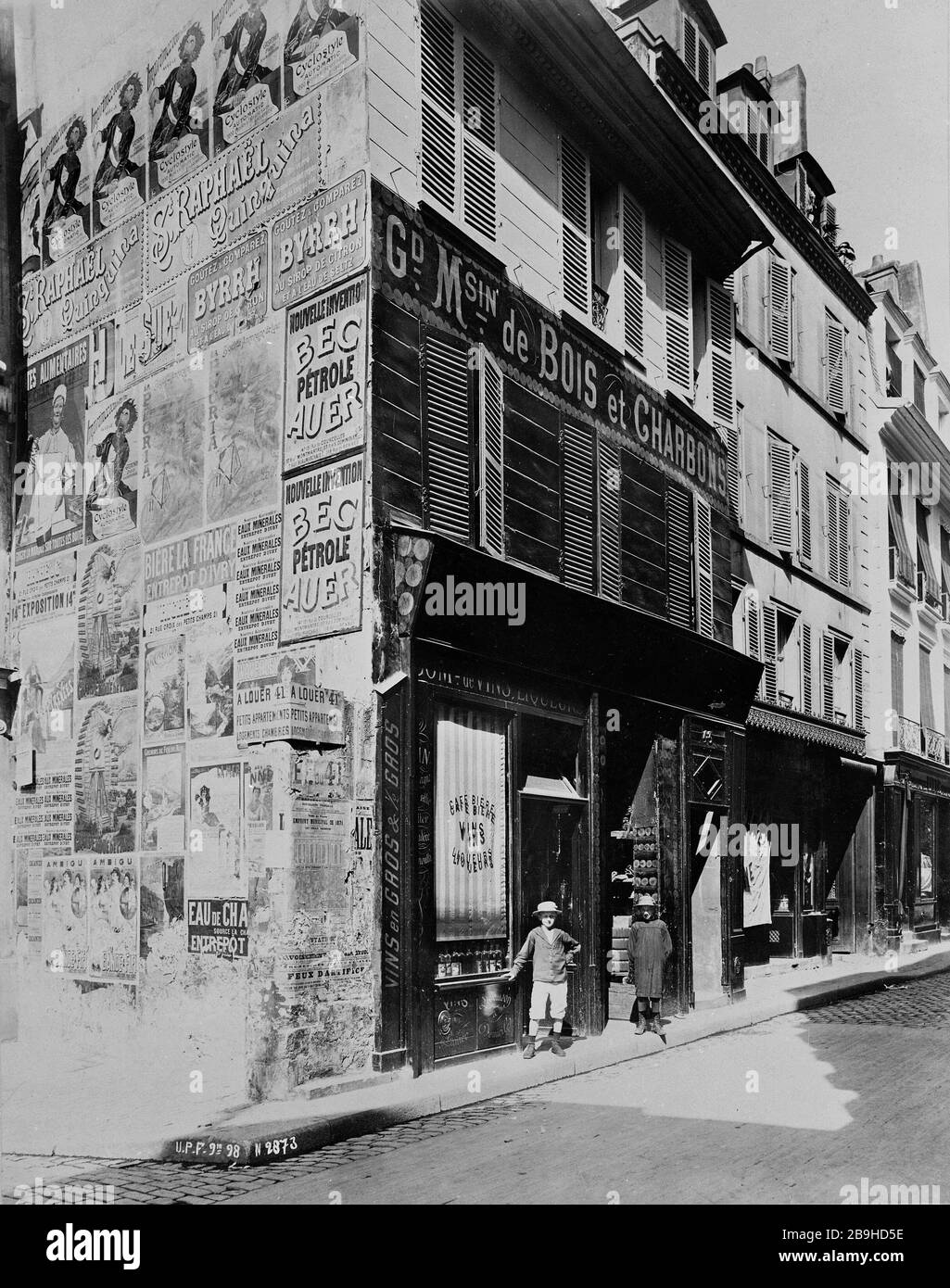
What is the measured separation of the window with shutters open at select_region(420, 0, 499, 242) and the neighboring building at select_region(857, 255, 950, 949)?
14.7 m

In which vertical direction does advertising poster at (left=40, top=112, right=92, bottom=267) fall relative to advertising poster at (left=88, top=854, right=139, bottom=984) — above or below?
above

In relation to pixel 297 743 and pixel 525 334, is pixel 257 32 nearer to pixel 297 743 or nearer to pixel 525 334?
pixel 525 334

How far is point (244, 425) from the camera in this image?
433 inches

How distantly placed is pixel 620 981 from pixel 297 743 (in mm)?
6073

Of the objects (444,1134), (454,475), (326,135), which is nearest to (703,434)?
(454,475)

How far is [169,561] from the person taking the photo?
11.5m

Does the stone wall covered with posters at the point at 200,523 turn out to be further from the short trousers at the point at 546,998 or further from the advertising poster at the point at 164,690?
the short trousers at the point at 546,998

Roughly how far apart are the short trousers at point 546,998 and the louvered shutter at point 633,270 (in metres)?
7.30

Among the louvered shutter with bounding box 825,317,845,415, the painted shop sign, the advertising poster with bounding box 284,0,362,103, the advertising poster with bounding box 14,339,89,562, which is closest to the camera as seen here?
the advertising poster with bounding box 284,0,362,103

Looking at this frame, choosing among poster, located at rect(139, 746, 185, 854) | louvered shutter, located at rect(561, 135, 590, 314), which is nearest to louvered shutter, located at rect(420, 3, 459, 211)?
louvered shutter, located at rect(561, 135, 590, 314)

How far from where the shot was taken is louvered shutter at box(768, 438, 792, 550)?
63.2 feet

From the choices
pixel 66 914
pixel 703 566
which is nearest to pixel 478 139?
pixel 703 566

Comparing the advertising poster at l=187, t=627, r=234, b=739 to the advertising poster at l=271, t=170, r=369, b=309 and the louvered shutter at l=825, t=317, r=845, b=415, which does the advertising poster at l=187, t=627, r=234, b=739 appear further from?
the louvered shutter at l=825, t=317, r=845, b=415

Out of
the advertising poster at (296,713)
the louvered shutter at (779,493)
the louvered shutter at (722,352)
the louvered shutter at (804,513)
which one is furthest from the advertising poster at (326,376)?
the louvered shutter at (804,513)
